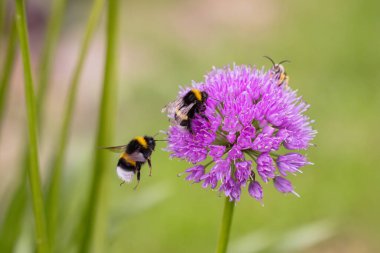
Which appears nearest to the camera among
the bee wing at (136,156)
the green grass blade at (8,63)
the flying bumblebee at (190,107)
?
→ the flying bumblebee at (190,107)

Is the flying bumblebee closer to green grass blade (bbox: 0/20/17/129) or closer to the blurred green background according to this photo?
green grass blade (bbox: 0/20/17/129)

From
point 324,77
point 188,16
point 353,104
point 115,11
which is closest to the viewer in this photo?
point 115,11

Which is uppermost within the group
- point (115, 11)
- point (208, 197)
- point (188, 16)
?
point (188, 16)

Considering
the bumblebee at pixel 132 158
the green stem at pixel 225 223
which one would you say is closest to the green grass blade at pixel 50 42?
the bumblebee at pixel 132 158

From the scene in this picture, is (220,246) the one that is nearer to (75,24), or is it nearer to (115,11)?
(115,11)

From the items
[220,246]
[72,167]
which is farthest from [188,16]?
[220,246]

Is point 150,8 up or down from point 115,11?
up

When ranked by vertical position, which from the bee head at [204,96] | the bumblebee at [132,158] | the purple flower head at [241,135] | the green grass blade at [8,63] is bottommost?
the bumblebee at [132,158]

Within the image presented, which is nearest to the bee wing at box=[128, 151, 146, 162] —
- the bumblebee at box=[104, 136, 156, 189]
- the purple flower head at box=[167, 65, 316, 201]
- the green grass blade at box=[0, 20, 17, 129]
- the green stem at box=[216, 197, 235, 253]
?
the bumblebee at box=[104, 136, 156, 189]

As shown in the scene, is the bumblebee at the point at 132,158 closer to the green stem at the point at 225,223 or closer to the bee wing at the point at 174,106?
the bee wing at the point at 174,106
